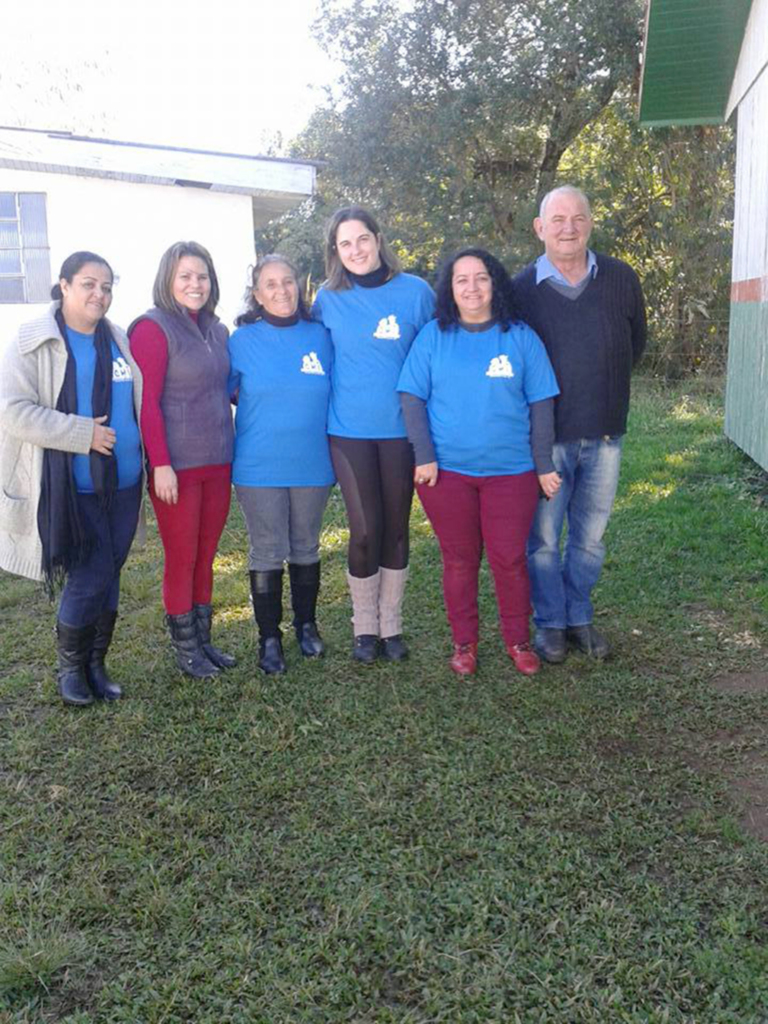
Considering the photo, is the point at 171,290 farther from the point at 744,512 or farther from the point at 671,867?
the point at 744,512

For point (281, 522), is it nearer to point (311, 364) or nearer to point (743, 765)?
point (311, 364)

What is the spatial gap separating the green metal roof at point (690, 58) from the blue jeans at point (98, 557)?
6.61 meters

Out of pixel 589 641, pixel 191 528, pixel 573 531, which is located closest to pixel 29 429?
pixel 191 528

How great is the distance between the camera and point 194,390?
Answer: 3963mm

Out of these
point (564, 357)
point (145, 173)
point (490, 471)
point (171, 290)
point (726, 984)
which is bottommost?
point (726, 984)

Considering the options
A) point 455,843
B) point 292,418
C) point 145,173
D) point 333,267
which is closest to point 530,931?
point 455,843

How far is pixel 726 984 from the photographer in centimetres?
235

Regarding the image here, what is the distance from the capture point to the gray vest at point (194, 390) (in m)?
3.92

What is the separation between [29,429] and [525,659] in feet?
7.27

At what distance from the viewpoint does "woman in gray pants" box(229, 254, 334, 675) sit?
4.06 meters

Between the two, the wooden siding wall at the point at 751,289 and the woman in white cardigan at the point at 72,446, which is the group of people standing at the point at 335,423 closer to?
the woman in white cardigan at the point at 72,446

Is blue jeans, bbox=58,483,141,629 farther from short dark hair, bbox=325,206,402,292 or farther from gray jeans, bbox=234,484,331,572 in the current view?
short dark hair, bbox=325,206,402,292

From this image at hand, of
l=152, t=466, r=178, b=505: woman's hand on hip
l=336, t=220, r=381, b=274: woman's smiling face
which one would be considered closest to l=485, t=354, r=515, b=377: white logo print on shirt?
l=336, t=220, r=381, b=274: woman's smiling face

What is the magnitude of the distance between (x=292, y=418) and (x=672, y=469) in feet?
16.3
